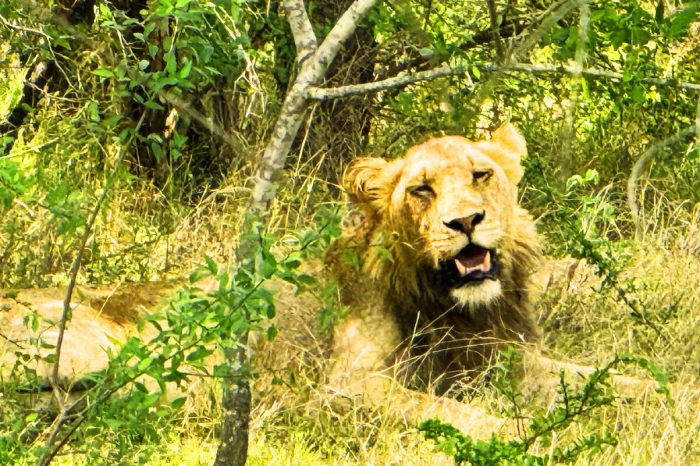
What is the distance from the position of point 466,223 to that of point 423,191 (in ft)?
1.07

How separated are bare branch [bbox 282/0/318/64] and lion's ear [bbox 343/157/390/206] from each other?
1.29 m

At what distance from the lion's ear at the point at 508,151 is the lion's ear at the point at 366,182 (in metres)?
0.47

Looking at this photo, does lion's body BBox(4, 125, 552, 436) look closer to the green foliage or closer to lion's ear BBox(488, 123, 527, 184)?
lion's ear BBox(488, 123, 527, 184)

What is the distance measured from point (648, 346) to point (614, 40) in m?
2.11

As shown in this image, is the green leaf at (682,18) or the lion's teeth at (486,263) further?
the lion's teeth at (486,263)

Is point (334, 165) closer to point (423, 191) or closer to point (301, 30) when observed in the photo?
point (423, 191)

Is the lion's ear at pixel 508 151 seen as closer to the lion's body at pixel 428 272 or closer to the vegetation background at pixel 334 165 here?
the lion's body at pixel 428 272

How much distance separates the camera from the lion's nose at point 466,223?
5404 mm

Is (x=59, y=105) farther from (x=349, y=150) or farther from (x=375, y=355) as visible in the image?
(x=375, y=355)

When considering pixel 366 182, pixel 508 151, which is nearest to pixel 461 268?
pixel 366 182

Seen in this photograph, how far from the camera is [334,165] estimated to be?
297 inches

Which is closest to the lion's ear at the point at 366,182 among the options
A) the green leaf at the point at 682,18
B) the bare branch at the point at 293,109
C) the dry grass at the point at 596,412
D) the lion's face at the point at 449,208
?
the lion's face at the point at 449,208

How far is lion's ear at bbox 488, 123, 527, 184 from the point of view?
6.01m

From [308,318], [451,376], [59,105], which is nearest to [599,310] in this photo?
[451,376]
